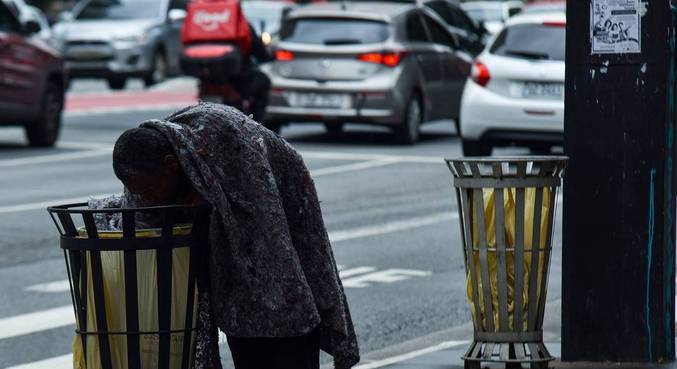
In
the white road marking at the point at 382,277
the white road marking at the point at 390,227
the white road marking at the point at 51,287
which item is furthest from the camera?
the white road marking at the point at 390,227

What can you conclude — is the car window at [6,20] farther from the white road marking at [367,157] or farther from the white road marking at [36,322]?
the white road marking at [36,322]

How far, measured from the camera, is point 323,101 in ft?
58.7

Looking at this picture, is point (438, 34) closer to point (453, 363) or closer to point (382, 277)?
point (382, 277)

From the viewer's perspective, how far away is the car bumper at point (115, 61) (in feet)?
98.5

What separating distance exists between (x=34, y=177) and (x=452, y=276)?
6599 mm

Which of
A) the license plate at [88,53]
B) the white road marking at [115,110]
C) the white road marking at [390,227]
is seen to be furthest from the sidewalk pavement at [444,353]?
the license plate at [88,53]

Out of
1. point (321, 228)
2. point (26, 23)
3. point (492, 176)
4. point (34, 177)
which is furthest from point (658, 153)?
point (26, 23)

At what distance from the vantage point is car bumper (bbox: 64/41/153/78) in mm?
30016

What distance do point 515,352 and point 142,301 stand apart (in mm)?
2448

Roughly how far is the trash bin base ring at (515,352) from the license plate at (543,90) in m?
8.95

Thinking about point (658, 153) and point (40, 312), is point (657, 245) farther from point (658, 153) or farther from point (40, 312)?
point (40, 312)

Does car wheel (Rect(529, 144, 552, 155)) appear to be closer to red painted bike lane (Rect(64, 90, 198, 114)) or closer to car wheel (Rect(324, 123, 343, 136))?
car wheel (Rect(324, 123, 343, 136))

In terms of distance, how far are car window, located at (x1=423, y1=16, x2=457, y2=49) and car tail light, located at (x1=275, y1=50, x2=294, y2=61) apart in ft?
6.82

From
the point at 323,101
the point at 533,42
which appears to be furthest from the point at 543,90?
the point at 323,101
